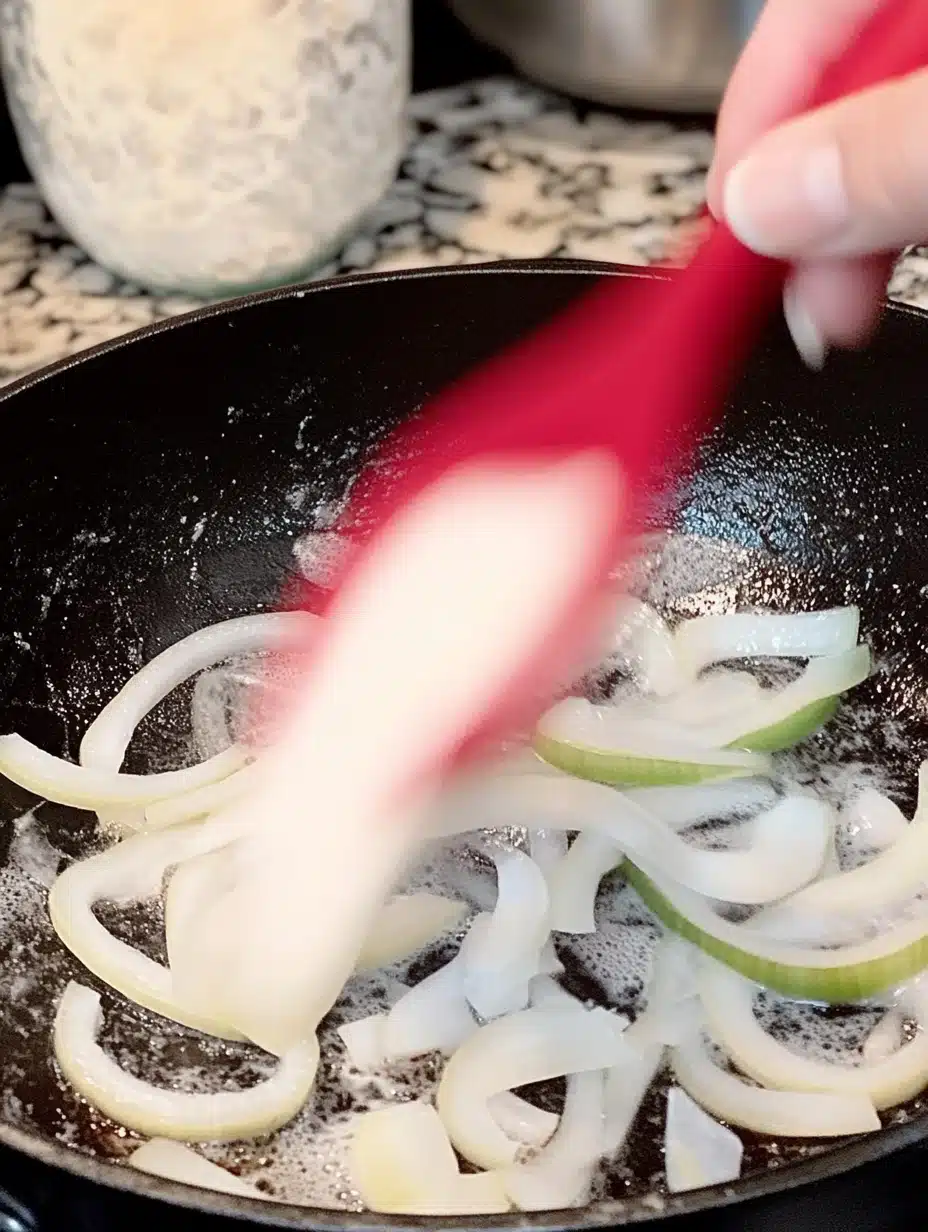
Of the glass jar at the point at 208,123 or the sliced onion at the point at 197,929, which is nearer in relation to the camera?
the sliced onion at the point at 197,929

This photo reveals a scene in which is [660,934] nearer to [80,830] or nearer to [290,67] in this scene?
[80,830]

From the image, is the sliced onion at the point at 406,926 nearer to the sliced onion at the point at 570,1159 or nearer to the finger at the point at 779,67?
the sliced onion at the point at 570,1159

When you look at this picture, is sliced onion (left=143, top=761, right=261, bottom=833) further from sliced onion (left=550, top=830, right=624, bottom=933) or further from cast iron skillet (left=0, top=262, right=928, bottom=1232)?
sliced onion (left=550, top=830, right=624, bottom=933)

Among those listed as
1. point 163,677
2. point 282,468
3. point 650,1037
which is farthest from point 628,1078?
point 282,468

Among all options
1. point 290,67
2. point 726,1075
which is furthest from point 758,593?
point 290,67

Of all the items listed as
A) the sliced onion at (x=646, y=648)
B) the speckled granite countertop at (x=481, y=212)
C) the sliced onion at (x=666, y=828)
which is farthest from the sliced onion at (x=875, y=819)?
the speckled granite countertop at (x=481, y=212)

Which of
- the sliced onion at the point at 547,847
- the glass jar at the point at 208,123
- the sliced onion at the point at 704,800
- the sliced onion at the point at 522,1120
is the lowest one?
the sliced onion at the point at 522,1120

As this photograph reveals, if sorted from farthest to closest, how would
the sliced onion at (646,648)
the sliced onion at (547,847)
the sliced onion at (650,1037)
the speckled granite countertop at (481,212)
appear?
the speckled granite countertop at (481,212)
the sliced onion at (646,648)
the sliced onion at (547,847)
the sliced onion at (650,1037)

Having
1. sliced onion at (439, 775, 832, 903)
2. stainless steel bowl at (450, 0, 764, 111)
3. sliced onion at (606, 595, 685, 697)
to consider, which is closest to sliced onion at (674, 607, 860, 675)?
sliced onion at (606, 595, 685, 697)
